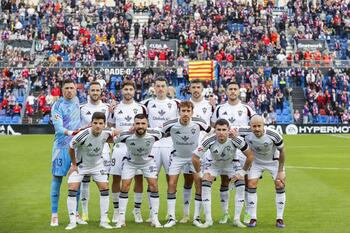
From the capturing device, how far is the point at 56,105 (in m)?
13.1

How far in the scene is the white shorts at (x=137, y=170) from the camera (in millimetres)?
12875

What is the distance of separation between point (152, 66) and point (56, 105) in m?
34.8

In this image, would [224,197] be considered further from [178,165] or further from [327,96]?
[327,96]

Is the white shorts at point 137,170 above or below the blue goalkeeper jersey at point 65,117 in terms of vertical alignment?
below

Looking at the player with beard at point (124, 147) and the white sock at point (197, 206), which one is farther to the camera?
the player with beard at point (124, 147)

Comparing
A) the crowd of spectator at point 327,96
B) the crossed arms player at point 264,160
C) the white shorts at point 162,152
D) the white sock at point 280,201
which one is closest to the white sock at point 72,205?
the white shorts at point 162,152

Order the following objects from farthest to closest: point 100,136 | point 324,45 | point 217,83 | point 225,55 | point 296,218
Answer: point 324,45
point 225,55
point 217,83
point 296,218
point 100,136

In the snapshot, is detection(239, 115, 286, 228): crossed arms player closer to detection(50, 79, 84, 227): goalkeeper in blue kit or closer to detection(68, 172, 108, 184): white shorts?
detection(68, 172, 108, 184): white shorts

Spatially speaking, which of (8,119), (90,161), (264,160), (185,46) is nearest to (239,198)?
(264,160)

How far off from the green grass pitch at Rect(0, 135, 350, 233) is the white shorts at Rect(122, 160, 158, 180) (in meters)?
0.92

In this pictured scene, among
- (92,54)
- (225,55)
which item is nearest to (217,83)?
(225,55)

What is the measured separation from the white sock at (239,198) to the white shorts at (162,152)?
58.4 inches

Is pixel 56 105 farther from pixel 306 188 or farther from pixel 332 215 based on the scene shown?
pixel 306 188

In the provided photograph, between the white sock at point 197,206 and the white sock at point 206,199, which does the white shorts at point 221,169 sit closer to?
the white sock at point 206,199
